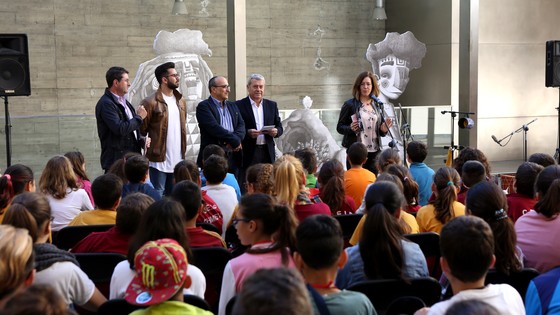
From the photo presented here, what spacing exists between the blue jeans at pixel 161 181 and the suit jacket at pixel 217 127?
36 cm

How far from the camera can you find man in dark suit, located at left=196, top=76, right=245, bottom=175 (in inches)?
278

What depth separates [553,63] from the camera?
390 inches

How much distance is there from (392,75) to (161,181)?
452cm

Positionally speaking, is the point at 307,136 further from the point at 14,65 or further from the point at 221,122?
the point at 14,65

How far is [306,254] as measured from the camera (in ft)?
8.95

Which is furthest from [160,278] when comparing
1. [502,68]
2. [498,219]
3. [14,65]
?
[502,68]

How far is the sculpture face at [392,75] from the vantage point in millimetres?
10656

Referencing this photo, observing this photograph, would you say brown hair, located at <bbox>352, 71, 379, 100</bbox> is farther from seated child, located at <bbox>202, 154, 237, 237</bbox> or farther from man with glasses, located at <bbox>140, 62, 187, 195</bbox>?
seated child, located at <bbox>202, 154, 237, 237</bbox>

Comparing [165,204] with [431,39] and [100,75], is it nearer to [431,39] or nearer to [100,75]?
[100,75]

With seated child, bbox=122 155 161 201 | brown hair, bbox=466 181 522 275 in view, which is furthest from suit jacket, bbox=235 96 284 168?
brown hair, bbox=466 181 522 275

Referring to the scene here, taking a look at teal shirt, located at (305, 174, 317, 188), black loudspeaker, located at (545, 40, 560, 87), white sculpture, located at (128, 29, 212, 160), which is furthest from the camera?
black loudspeaker, located at (545, 40, 560, 87)

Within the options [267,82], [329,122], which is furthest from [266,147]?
[267,82]

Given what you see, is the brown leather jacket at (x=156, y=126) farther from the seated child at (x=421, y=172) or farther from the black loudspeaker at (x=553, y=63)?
the black loudspeaker at (x=553, y=63)

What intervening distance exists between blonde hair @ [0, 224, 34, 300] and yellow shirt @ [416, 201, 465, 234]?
100 inches
